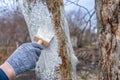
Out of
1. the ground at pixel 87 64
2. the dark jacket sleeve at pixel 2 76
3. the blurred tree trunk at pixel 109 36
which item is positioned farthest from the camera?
the ground at pixel 87 64

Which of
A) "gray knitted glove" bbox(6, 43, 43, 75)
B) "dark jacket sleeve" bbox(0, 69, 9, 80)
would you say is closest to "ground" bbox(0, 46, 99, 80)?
"gray knitted glove" bbox(6, 43, 43, 75)

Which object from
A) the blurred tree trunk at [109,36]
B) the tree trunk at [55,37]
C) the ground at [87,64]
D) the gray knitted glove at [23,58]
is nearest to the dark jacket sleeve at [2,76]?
the gray knitted glove at [23,58]

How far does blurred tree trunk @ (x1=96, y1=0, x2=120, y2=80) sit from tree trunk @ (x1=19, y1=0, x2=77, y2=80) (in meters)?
0.25

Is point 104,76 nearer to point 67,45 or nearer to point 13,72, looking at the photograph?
point 67,45

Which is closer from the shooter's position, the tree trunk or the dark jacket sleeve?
the dark jacket sleeve

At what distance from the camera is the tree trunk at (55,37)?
91.4 inches

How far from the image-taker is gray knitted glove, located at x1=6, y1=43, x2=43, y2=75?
1291 mm

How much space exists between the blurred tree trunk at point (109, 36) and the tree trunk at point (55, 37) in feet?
0.83

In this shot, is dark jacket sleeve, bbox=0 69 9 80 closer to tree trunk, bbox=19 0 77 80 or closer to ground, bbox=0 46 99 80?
tree trunk, bbox=19 0 77 80

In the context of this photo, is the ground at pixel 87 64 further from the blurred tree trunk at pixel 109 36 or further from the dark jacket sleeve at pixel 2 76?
the dark jacket sleeve at pixel 2 76

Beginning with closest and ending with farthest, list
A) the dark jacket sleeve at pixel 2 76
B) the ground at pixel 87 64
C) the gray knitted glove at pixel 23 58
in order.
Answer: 1. the dark jacket sleeve at pixel 2 76
2. the gray knitted glove at pixel 23 58
3. the ground at pixel 87 64

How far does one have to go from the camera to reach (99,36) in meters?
2.47

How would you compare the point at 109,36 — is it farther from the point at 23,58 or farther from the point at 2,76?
the point at 2,76

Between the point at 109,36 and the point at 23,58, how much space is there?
1.17 meters
